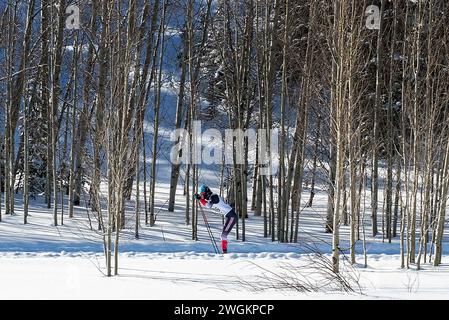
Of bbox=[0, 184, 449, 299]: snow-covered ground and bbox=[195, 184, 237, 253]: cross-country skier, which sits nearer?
bbox=[0, 184, 449, 299]: snow-covered ground

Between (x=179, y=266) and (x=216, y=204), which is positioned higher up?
(x=216, y=204)

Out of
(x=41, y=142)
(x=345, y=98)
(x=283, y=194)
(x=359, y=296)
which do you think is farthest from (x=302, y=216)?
(x=359, y=296)

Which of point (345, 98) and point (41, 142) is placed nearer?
point (345, 98)

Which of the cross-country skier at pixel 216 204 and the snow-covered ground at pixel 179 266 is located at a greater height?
the cross-country skier at pixel 216 204

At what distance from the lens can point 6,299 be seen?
7207 mm

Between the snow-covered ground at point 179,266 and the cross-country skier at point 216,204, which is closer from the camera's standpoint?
the snow-covered ground at point 179,266

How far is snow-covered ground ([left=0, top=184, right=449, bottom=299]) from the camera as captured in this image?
25.8 feet

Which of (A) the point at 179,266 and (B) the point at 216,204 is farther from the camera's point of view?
(B) the point at 216,204

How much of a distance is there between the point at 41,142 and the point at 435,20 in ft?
60.7

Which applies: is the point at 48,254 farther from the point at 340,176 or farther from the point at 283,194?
the point at 340,176

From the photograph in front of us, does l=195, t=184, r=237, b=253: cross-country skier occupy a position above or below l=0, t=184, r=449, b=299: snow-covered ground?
above

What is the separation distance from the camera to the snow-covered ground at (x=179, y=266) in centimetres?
786

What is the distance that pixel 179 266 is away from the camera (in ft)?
38.6

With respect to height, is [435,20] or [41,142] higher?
[435,20]
